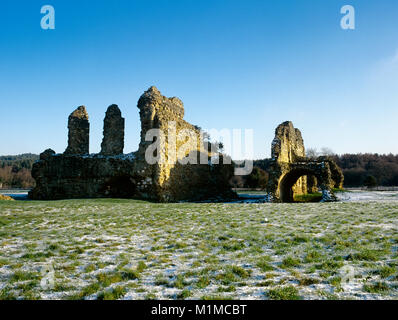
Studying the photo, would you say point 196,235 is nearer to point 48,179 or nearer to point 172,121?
point 172,121

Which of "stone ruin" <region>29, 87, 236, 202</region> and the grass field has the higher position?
"stone ruin" <region>29, 87, 236, 202</region>

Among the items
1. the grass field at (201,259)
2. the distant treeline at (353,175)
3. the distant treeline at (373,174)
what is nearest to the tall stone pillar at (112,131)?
the grass field at (201,259)

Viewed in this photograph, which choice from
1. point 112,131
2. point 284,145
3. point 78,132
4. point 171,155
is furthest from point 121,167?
point 284,145

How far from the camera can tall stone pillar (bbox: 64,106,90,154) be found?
2450 cm

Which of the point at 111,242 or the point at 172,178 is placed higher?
the point at 172,178

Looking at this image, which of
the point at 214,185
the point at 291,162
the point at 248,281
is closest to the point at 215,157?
the point at 214,185

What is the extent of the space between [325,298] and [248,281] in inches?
46.2

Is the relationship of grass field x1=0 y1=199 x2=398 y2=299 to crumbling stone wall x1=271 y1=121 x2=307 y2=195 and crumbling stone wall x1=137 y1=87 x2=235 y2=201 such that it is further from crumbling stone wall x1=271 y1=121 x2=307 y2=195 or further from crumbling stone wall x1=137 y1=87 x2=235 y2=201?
crumbling stone wall x1=271 y1=121 x2=307 y2=195

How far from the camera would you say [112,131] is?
24.6 m

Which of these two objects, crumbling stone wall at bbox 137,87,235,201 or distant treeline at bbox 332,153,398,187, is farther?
distant treeline at bbox 332,153,398,187

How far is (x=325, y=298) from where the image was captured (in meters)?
3.71

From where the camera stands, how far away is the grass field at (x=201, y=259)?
4.09 m

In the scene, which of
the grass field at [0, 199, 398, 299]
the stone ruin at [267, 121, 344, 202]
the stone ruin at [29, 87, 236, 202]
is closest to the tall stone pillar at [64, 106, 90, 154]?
the stone ruin at [29, 87, 236, 202]
